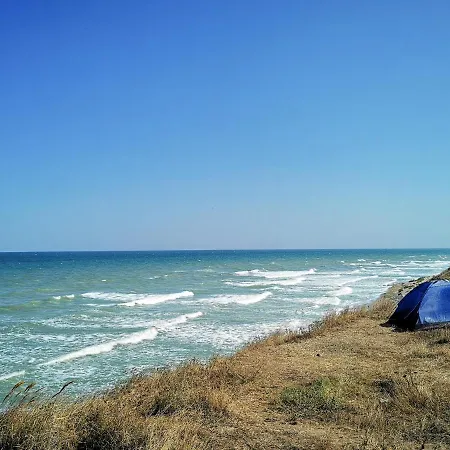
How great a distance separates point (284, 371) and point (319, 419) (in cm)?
295

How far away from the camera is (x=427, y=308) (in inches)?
575

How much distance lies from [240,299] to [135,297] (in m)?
7.19

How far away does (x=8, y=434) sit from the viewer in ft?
18.2

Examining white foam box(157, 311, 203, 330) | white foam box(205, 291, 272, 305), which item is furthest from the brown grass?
white foam box(205, 291, 272, 305)

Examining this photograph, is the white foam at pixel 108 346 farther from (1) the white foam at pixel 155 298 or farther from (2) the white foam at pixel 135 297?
(2) the white foam at pixel 135 297

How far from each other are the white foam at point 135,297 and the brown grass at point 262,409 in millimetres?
18684

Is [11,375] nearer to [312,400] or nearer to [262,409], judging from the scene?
[262,409]

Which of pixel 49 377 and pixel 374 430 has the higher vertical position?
A: pixel 374 430

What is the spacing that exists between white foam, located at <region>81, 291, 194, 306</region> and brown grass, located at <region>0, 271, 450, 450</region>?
61.3 ft

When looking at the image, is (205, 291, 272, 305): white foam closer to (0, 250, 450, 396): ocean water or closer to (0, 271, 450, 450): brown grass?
(0, 250, 450, 396): ocean water

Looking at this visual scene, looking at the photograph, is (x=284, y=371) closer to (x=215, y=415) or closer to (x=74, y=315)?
(x=215, y=415)

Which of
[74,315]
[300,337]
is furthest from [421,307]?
[74,315]

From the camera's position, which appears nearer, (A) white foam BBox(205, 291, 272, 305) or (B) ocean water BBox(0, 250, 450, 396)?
(B) ocean water BBox(0, 250, 450, 396)

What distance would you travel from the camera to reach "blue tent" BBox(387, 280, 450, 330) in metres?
14.3
